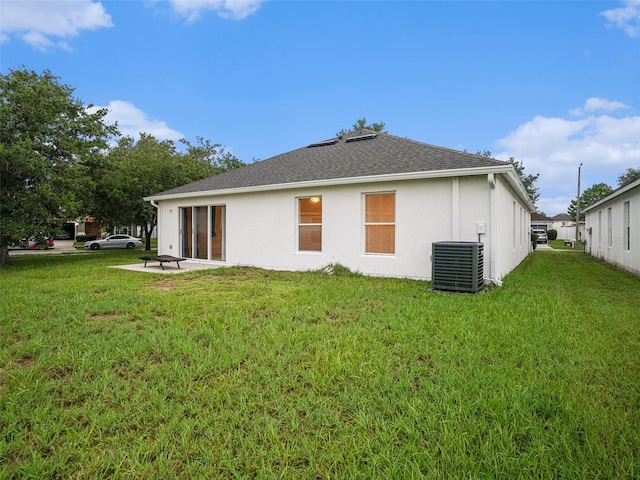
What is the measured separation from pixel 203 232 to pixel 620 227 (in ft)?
45.3

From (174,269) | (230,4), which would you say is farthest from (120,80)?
(174,269)

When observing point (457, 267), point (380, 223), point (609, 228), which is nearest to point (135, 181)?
point (380, 223)

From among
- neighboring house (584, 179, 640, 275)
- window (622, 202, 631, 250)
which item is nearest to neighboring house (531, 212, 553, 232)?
neighboring house (584, 179, 640, 275)

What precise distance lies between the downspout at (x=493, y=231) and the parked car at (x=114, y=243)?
78.0ft

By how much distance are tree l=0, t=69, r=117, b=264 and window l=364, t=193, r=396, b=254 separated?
31.9ft

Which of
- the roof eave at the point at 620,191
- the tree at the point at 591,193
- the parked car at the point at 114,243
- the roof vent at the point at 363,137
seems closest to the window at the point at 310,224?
the roof vent at the point at 363,137

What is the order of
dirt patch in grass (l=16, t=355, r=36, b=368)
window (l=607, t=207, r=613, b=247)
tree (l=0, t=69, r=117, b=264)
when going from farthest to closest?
window (l=607, t=207, r=613, b=247), tree (l=0, t=69, r=117, b=264), dirt patch in grass (l=16, t=355, r=36, b=368)

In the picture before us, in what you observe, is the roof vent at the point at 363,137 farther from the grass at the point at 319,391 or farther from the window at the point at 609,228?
the window at the point at 609,228

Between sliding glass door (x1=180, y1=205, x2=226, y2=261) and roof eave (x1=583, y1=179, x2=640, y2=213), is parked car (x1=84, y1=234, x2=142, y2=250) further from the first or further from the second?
roof eave (x1=583, y1=179, x2=640, y2=213)

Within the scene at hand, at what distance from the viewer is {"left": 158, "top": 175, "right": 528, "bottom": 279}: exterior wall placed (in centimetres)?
714

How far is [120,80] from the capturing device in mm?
14680

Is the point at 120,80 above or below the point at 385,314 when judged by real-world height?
above

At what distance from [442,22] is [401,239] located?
835 centimetres

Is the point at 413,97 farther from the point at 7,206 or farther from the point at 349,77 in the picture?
the point at 7,206
